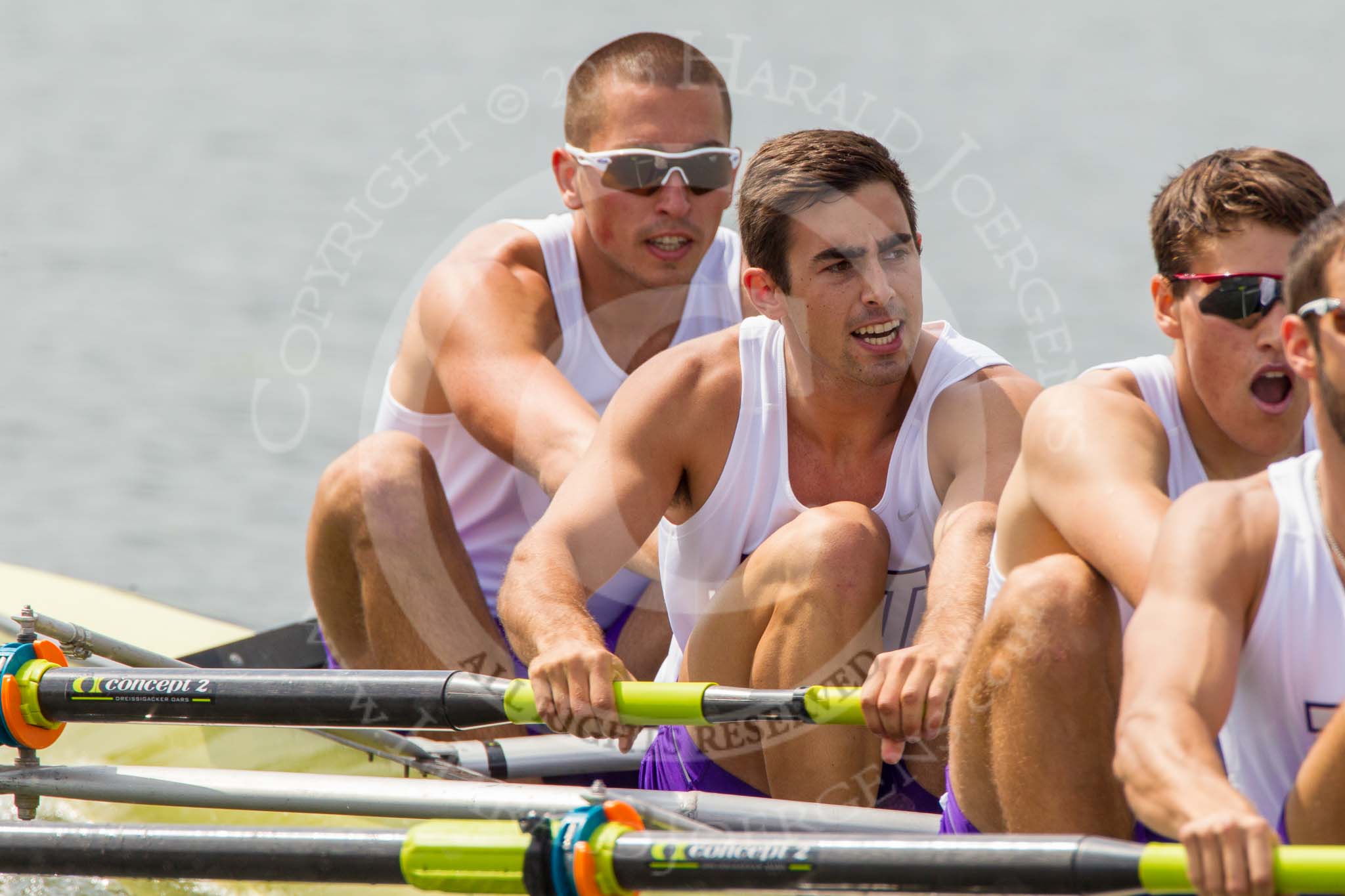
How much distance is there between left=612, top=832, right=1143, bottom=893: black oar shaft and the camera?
1.76 metres

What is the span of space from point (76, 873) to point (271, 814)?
0.76 metres

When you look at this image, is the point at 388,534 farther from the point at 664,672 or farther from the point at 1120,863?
the point at 1120,863

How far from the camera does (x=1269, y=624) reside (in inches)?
74.9

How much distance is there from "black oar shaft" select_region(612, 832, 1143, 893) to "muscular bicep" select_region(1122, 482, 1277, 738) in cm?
19

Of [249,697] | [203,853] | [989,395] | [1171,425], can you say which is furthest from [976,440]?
[203,853]

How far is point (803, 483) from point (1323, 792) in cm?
112

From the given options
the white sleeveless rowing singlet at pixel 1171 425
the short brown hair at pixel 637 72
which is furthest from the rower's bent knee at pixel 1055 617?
the short brown hair at pixel 637 72

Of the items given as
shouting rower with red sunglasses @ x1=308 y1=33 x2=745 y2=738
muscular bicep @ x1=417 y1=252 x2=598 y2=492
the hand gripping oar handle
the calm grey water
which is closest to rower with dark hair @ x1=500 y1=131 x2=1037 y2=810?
the hand gripping oar handle

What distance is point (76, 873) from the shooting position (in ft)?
7.73

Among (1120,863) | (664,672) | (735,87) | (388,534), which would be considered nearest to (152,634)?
(388,534)

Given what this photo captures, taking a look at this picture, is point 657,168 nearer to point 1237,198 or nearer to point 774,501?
point 774,501

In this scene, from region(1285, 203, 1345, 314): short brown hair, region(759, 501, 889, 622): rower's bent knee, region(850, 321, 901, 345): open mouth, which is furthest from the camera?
region(850, 321, 901, 345): open mouth

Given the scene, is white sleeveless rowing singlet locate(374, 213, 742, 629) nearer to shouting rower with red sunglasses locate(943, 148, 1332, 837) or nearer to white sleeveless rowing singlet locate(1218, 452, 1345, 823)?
shouting rower with red sunglasses locate(943, 148, 1332, 837)

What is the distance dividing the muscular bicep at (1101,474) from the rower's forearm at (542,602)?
0.69 metres
